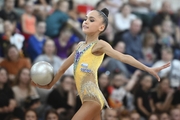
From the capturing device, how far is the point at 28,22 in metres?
9.55

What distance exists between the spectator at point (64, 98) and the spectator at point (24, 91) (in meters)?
0.31

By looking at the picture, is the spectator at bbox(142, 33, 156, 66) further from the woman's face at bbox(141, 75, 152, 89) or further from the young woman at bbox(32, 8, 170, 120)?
the young woman at bbox(32, 8, 170, 120)

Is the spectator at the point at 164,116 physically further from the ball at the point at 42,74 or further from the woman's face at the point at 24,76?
the ball at the point at 42,74

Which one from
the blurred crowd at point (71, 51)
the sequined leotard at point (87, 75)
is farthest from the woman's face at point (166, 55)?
the sequined leotard at point (87, 75)

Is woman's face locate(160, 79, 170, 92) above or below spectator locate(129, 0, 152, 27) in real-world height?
below

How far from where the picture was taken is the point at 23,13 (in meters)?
9.78

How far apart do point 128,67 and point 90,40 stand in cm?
454

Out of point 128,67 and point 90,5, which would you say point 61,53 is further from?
point 90,5

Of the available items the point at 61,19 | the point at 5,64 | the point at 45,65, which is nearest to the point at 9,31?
the point at 5,64

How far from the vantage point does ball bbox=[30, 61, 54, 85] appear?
18.1ft

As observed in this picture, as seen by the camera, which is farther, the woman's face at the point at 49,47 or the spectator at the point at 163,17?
the spectator at the point at 163,17

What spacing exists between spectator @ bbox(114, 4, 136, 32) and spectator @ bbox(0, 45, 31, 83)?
9.75 ft

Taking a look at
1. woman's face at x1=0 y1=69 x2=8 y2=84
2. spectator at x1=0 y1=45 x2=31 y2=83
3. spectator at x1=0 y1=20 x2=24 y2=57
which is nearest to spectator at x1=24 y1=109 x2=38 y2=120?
woman's face at x1=0 y1=69 x2=8 y2=84

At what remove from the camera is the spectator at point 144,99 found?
29.2ft
